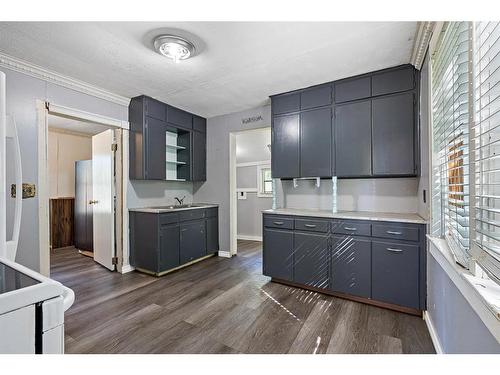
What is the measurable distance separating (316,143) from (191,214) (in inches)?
82.2

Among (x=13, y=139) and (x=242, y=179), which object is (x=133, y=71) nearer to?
(x=13, y=139)

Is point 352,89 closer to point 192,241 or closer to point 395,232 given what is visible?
point 395,232

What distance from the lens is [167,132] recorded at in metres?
3.90

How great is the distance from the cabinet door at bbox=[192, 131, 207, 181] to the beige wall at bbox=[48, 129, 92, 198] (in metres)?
3.15

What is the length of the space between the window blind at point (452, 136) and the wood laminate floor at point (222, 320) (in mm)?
951

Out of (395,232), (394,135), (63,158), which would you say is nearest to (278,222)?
(395,232)

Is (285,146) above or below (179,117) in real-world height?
below

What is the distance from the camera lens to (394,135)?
96.7 inches

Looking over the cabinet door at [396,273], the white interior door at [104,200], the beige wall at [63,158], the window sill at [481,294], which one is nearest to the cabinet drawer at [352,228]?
the cabinet door at [396,273]

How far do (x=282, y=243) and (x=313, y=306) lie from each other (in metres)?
0.76

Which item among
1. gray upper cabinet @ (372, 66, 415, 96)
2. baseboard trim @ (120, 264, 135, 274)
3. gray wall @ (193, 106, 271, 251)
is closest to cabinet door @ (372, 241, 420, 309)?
gray upper cabinet @ (372, 66, 415, 96)

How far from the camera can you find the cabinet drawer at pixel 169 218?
3173mm

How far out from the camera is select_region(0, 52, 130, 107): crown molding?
7.39 ft

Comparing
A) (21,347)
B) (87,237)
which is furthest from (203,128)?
(21,347)
